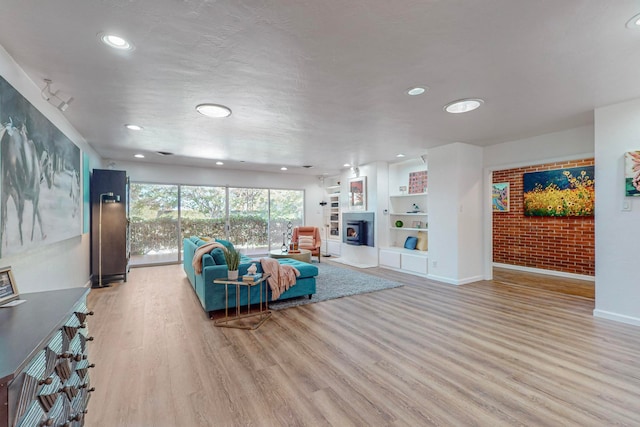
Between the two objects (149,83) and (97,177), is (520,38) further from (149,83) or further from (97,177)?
(97,177)

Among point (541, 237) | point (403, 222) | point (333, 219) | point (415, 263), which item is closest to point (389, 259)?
point (415, 263)

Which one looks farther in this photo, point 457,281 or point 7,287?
point 457,281

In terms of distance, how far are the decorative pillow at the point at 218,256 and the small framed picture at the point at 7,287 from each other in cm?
230

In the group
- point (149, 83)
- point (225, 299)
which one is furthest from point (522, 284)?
point (149, 83)

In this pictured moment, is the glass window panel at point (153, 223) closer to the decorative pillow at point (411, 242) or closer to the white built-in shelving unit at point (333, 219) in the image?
the white built-in shelving unit at point (333, 219)

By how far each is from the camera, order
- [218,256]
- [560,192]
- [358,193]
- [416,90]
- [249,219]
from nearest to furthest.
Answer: [416,90] < [218,256] < [560,192] < [358,193] < [249,219]

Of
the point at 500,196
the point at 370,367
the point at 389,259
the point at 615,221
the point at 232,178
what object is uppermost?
the point at 232,178

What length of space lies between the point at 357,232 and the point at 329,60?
520 centimetres

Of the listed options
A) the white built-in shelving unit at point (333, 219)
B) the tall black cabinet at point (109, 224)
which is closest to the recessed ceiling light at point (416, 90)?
the tall black cabinet at point (109, 224)

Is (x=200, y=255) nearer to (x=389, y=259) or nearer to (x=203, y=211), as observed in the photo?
(x=203, y=211)

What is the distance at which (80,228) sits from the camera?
3.94 metres

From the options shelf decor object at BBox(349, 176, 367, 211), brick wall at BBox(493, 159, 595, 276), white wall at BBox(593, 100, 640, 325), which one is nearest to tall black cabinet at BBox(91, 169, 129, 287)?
shelf decor object at BBox(349, 176, 367, 211)

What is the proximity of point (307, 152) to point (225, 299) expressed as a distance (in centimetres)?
313

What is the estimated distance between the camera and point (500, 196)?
661 cm
